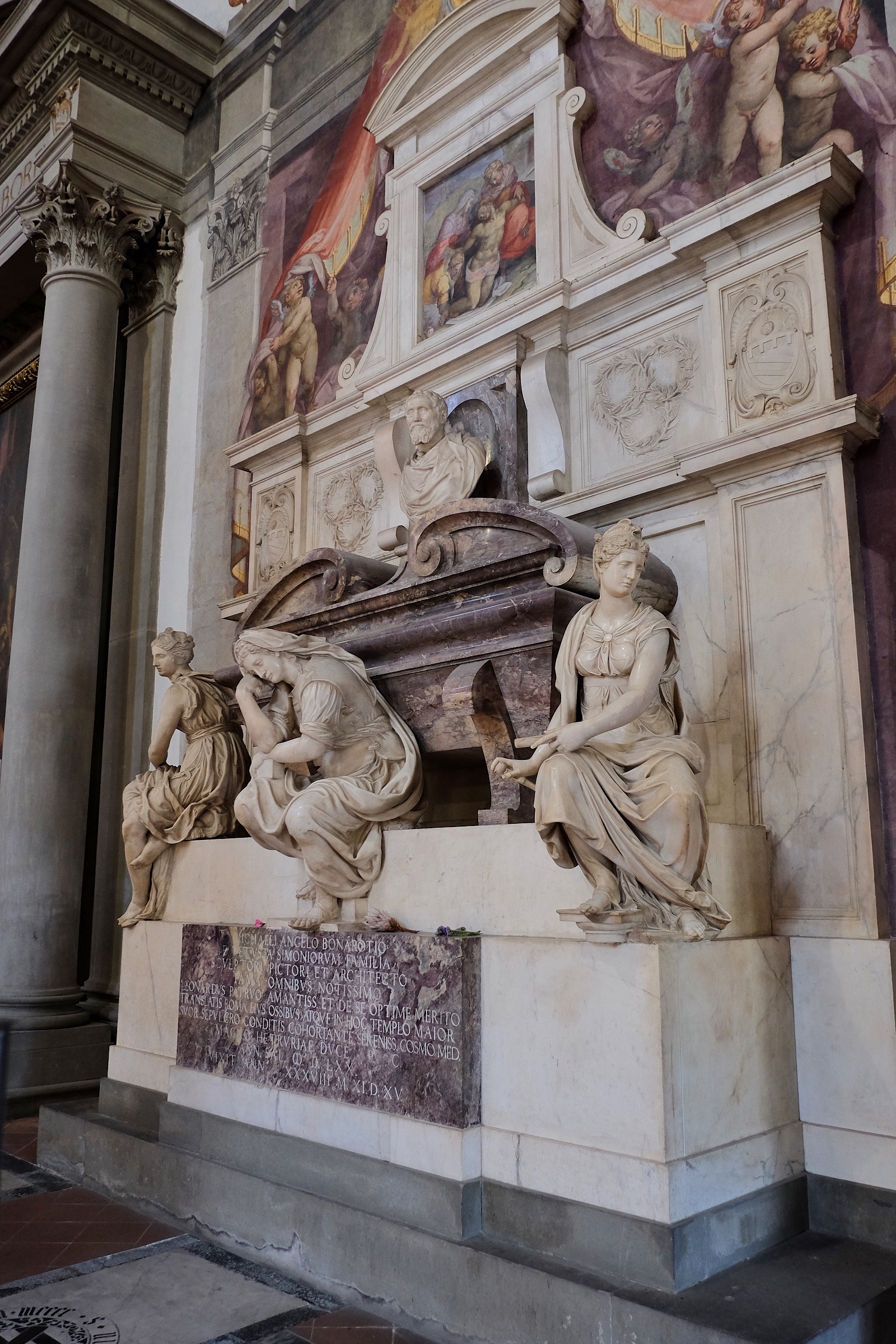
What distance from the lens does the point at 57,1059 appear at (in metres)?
7.62

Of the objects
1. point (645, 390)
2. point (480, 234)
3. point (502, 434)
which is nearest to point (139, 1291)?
point (502, 434)

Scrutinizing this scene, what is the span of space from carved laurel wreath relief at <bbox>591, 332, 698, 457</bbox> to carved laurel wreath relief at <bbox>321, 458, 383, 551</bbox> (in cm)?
176

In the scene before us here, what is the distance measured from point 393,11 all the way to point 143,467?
13.3ft

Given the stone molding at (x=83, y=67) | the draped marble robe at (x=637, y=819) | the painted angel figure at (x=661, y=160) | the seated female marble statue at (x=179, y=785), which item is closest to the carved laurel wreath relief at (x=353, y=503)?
the seated female marble statue at (x=179, y=785)

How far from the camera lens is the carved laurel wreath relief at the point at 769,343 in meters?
4.85

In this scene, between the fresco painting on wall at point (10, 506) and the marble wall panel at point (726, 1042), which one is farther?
the fresco painting on wall at point (10, 506)

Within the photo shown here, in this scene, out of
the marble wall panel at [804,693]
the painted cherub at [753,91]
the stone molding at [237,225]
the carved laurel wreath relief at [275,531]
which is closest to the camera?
the marble wall panel at [804,693]

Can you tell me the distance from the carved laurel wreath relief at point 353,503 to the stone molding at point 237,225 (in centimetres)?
250

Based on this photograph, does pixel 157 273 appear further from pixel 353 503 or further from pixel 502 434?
pixel 502 434

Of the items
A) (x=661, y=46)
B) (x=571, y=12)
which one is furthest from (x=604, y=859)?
(x=571, y=12)

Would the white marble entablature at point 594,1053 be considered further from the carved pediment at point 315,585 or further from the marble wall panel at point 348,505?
the marble wall panel at point 348,505

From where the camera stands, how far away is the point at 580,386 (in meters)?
5.99

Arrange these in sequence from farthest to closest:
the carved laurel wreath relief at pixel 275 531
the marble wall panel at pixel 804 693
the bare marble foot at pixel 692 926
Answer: the carved laurel wreath relief at pixel 275 531
the marble wall panel at pixel 804 693
the bare marble foot at pixel 692 926

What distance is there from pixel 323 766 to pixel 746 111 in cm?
378
